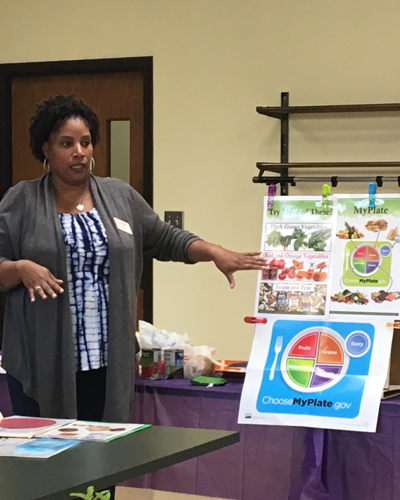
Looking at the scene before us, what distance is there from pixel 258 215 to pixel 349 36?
0.90 meters

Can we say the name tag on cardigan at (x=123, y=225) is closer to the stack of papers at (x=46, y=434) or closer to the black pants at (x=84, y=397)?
the black pants at (x=84, y=397)

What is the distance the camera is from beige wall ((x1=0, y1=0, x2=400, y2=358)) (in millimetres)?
3754

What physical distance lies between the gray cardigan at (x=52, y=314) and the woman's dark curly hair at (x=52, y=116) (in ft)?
0.41

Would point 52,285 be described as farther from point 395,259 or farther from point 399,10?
point 399,10

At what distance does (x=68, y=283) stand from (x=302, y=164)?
5.55 feet

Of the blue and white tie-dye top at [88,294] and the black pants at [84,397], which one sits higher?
the blue and white tie-dye top at [88,294]

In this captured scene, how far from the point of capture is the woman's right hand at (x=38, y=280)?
7.06ft

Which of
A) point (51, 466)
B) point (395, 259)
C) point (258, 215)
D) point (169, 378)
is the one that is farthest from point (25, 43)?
point (51, 466)

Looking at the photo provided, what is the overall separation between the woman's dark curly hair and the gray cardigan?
4.9 inches

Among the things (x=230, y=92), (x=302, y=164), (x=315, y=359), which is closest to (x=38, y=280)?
(x=315, y=359)

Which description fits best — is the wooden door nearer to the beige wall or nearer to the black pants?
the beige wall

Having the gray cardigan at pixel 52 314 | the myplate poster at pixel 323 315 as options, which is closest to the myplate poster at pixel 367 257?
the myplate poster at pixel 323 315

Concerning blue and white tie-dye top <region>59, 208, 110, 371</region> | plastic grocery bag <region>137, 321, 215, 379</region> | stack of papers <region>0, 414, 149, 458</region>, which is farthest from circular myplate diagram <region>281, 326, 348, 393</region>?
stack of papers <region>0, 414, 149, 458</region>

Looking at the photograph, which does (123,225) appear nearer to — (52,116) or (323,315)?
(52,116)
